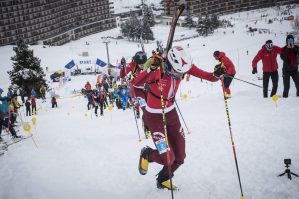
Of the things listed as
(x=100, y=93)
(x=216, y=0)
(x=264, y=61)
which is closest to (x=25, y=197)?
(x=264, y=61)

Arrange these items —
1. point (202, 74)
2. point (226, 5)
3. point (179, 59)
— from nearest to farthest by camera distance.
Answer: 1. point (179, 59)
2. point (202, 74)
3. point (226, 5)

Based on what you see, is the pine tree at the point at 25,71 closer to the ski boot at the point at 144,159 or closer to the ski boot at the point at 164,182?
the ski boot at the point at 144,159

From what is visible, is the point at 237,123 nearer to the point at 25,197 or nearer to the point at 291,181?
the point at 291,181

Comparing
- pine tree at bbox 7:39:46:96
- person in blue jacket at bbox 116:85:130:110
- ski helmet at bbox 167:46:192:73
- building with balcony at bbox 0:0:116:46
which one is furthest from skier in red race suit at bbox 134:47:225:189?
building with balcony at bbox 0:0:116:46

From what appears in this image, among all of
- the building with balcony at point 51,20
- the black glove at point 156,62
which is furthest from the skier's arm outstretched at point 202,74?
the building with balcony at point 51,20

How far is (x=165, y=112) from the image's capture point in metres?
4.86

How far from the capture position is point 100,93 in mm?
15336

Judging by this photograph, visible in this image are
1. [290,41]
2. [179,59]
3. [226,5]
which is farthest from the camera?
[226,5]

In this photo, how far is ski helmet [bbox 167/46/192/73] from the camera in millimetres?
4492

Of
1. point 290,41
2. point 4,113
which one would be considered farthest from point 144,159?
point 4,113

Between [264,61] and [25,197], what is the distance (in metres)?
8.12

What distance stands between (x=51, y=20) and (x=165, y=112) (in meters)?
109

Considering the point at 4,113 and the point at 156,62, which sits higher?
the point at 156,62

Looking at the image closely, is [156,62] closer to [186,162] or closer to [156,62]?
[156,62]
